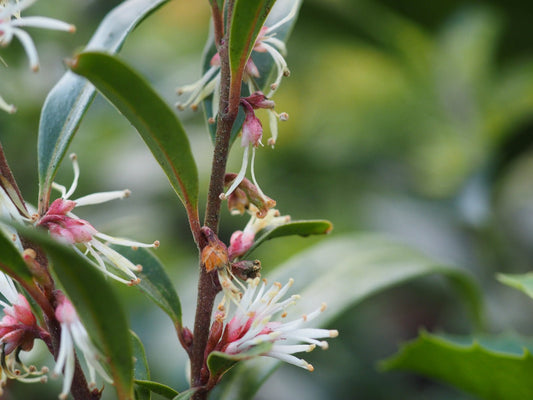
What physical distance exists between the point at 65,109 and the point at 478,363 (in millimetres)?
829

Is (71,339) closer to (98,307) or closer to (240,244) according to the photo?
(98,307)

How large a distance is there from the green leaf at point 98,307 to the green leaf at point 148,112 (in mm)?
176

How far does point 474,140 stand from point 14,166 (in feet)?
5.72

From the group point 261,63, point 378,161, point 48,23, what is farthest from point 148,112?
point 378,161

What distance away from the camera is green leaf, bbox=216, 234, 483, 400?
116 cm

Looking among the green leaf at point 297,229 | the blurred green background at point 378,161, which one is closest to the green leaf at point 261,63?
the green leaf at point 297,229

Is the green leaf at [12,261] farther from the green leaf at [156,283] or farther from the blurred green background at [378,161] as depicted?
the blurred green background at [378,161]

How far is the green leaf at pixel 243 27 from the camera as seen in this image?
72 centimetres

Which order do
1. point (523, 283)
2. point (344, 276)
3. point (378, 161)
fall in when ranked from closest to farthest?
1. point (523, 283)
2. point (344, 276)
3. point (378, 161)

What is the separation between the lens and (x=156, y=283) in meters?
0.92

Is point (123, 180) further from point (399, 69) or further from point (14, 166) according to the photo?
point (399, 69)

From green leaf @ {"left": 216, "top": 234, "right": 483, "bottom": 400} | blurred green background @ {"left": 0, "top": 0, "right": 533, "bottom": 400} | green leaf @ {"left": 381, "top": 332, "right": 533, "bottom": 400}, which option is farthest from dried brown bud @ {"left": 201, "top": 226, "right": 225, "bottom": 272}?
blurred green background @ {"left": 0, "top": 0, "right": 533, "bottom": 400}

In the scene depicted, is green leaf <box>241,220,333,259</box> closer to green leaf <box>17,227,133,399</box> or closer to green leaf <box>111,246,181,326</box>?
green leaf <box>111,246,181,326</box>

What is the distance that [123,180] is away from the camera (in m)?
2.56
